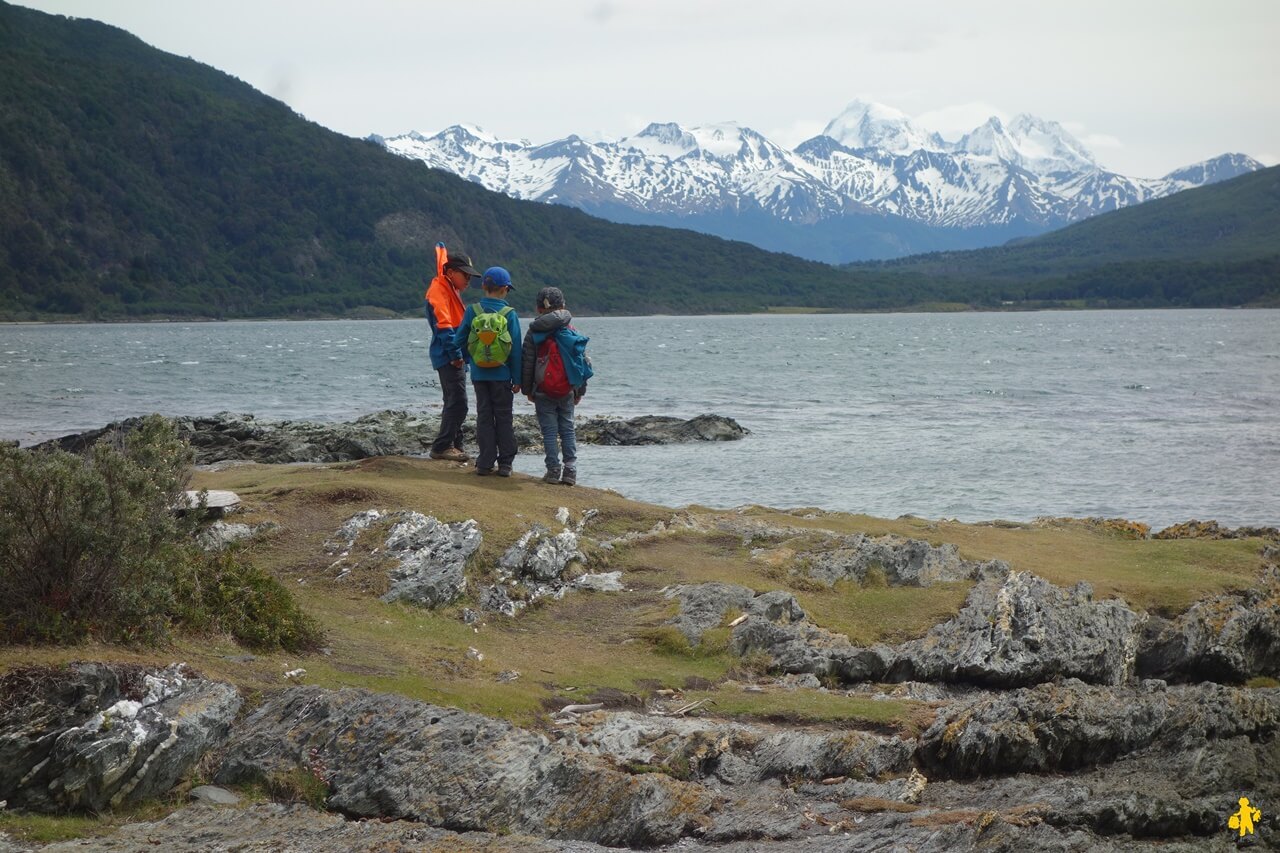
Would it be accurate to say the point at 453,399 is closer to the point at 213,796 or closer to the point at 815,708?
the point at 815,708

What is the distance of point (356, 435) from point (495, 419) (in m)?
22.1

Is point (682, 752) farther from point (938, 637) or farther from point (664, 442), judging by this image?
point (664, 442)

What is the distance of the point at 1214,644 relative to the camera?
541 inches

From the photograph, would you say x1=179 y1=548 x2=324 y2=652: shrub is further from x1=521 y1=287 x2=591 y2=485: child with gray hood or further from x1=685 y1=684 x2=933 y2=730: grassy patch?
x1=521 y1=287 x2=591 y2=485: child with gray hood

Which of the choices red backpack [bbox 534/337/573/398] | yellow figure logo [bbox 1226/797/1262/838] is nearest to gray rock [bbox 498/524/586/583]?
red backpack [bbox 534/337/573/398]

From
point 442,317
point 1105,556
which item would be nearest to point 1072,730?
point 1105,556

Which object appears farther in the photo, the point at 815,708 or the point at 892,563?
the point at 892,563

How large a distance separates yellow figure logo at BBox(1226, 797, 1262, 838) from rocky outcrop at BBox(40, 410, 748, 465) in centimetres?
2366

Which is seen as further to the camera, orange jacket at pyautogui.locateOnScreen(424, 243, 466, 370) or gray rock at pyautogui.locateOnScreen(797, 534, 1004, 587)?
orange jacket at pyautogui.locateOnScreen(424, 243, 466, 370)

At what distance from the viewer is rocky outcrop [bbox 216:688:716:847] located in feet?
25.7

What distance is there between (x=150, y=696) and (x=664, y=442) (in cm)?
3852

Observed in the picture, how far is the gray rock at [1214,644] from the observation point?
13656 mm

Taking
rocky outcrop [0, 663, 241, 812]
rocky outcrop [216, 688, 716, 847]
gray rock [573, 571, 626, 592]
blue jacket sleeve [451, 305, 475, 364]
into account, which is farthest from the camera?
blue jacket sleeve [451, 305, 475, 364]

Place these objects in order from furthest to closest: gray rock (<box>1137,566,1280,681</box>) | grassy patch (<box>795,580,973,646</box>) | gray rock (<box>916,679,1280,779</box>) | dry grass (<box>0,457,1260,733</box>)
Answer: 1. gray rock (<box>1137,566,1280,681</box>)
2. grassy patch (<box>795,580,973,646</box>)
3. dry grass (<box>0,457,1260,733</box>)
4. gray rock (<box>916,679,1280,779</box>)
